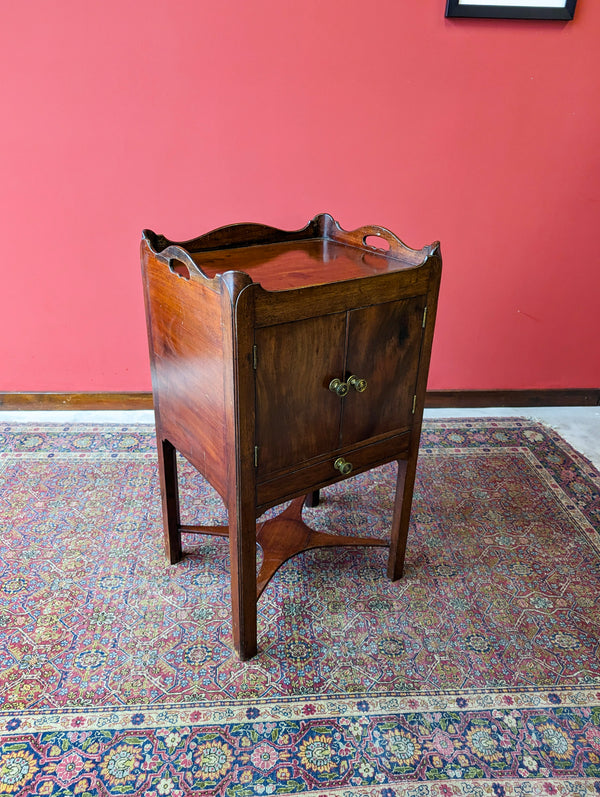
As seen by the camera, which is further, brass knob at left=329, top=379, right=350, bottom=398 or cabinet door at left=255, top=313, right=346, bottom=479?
brass knob at left=329, top=379, right=350, bottom=398

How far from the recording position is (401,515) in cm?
191

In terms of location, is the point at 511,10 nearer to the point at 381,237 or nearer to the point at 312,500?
the point at 381,237

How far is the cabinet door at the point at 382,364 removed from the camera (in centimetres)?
154

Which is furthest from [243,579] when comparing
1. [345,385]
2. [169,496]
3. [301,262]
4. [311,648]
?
[301,262]

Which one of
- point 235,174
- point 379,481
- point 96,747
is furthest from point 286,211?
point 96,747

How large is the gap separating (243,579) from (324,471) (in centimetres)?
36

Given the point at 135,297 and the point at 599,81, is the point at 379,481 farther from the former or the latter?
the point at 599,81

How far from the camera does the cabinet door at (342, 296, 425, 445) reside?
1.54 metres

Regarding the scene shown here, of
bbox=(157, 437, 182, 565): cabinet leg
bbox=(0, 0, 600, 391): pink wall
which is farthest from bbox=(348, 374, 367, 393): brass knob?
bbox=(0, 0, 600, 391): pink wall

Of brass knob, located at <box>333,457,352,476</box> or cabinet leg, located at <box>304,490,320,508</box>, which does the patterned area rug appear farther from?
brass knob, located at <box>333,457,352,476</box>

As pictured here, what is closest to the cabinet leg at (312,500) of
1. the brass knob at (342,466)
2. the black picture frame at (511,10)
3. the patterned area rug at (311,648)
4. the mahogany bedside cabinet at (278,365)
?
the patterned area rug at (311,648)

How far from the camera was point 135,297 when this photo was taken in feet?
9.24

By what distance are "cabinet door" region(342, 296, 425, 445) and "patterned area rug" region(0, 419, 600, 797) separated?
621 millimetres

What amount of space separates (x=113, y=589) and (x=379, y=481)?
1165 mm
